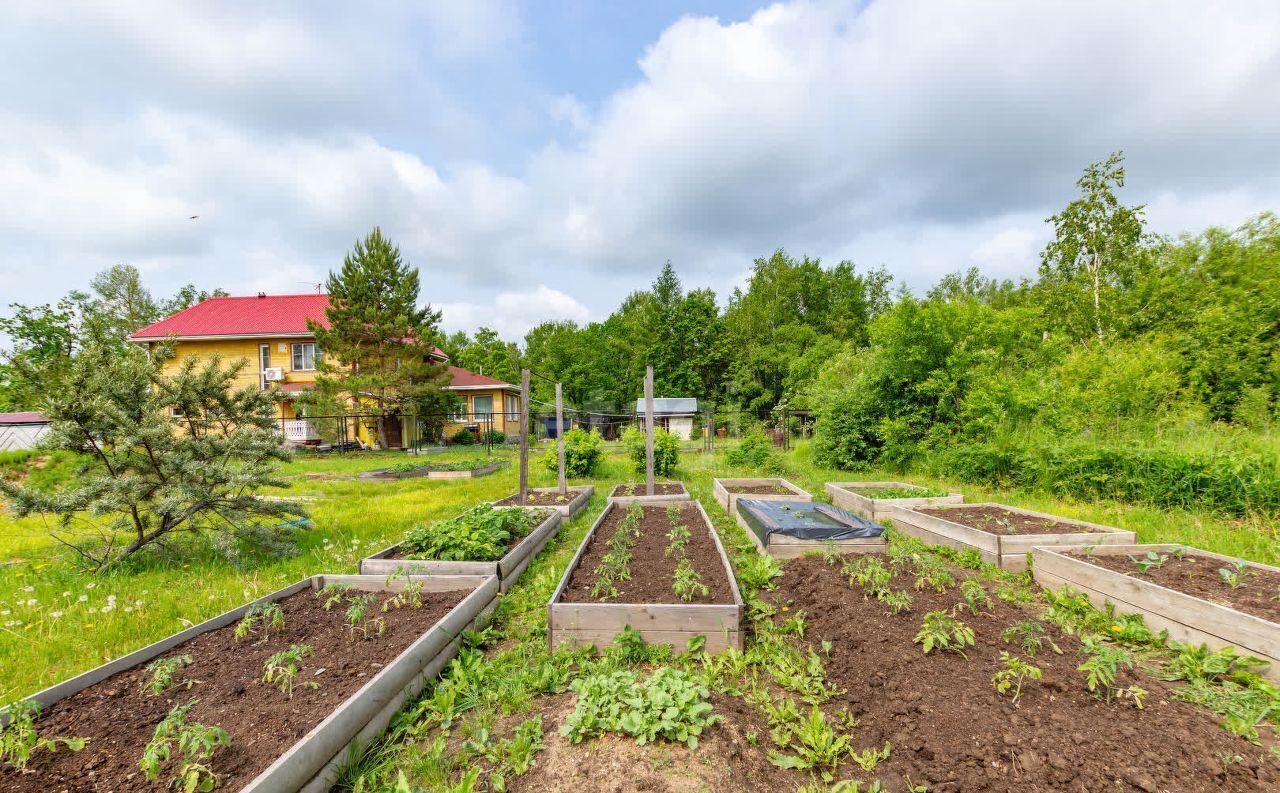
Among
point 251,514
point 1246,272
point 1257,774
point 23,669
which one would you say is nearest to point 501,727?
point 23,669

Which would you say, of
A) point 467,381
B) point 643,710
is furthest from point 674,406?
point 643,710

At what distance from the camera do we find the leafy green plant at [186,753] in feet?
5.78

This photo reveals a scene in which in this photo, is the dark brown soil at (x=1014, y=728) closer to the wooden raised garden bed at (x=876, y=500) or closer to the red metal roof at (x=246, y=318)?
the wooden raised garden bed at (x=876, y=500)

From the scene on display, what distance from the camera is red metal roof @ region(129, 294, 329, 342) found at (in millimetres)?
20531

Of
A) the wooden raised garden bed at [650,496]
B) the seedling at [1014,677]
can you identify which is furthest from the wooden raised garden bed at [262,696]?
the wooden raised garden bed at [650,496]

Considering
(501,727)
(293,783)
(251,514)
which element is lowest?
(501,727)

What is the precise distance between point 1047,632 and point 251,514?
6.80 metres

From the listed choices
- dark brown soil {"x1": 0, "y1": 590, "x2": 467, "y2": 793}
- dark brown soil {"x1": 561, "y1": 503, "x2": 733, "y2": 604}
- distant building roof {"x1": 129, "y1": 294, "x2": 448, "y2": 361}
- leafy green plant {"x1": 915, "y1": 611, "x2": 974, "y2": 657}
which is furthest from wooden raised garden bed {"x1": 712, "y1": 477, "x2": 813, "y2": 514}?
distant building roof {"x1": 129, "y1": 294, "x2": 448, "y2": 361}

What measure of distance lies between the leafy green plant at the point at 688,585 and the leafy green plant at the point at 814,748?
1139mm

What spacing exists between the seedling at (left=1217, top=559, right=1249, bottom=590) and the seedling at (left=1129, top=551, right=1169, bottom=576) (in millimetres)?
294

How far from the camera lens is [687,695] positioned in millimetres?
2285

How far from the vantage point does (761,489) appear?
827cm

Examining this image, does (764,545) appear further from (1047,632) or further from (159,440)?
(159,440)

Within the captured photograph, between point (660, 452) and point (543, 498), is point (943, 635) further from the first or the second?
point (660, 452)
